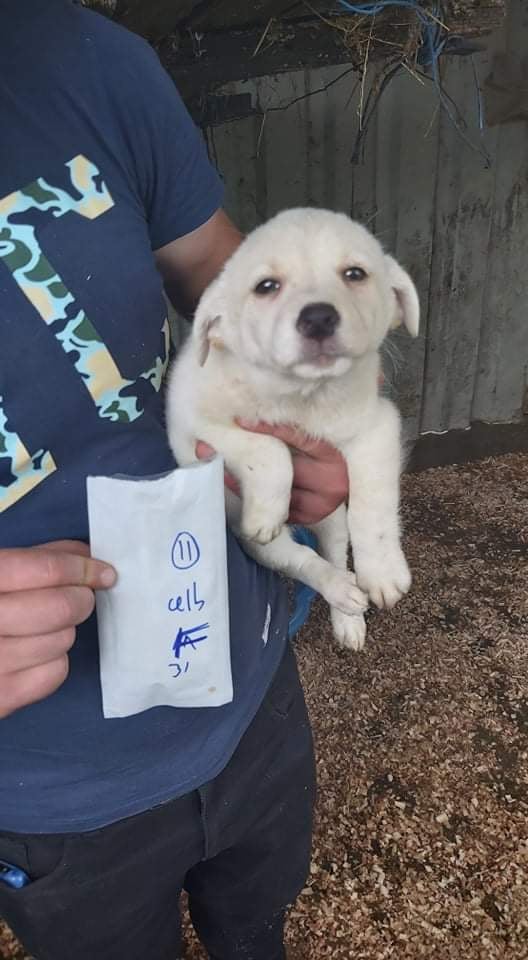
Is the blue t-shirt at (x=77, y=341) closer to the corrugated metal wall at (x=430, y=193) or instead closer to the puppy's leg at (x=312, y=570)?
the puppy's leg at (x=312, y=570)

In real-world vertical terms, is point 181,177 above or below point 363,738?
above

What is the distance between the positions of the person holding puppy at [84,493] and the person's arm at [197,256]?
0.03 m

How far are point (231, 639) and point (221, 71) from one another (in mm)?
1803

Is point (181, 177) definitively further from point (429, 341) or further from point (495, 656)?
point (429, 341)

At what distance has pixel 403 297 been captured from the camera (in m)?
1.65

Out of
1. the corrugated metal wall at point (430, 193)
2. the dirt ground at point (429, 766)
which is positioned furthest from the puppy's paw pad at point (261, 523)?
the corrugated metal wall at point (430, 193)

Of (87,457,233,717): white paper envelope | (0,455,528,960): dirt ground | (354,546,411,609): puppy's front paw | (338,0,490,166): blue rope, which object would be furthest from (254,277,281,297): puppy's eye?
(0,455,528,960): dirt ground

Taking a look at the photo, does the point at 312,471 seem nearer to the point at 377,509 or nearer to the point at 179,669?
the point at 377,509

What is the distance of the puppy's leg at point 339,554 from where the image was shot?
213 cm

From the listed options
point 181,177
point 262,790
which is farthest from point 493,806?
point 181,177

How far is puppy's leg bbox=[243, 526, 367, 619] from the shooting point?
6.00ft

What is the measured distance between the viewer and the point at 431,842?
2.51 m

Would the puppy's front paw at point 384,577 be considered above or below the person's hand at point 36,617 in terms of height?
below

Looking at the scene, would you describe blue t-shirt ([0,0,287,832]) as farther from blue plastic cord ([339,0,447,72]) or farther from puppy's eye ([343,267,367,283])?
blue plastic cord ([339,0,447,72])
